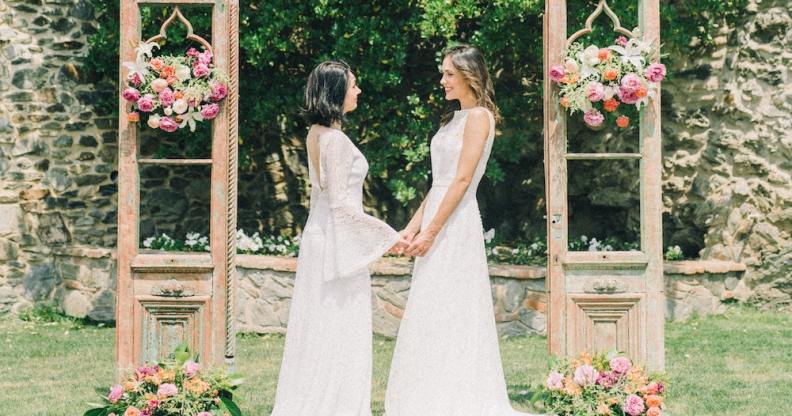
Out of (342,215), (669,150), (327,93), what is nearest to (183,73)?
(327,93)

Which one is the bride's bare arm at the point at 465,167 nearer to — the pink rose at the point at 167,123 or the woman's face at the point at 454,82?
the woman's face at the point at 454,82

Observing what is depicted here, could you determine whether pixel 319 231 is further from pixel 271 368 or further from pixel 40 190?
pixel 40 190

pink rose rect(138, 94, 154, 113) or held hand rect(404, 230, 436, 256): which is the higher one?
pink rose rect(138, 94, 154, 113)

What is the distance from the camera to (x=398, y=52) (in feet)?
29.1

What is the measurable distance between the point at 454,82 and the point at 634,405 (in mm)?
1930

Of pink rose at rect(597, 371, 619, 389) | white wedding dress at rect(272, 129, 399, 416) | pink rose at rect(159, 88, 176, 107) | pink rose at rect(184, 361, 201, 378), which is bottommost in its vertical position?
pink rose at rect(597, 371, 619, 389)

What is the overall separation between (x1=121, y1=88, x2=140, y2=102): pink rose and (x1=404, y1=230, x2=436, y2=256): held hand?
70.7 inches

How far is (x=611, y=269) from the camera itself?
17.4 feet

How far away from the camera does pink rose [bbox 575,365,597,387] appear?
4.97 meters

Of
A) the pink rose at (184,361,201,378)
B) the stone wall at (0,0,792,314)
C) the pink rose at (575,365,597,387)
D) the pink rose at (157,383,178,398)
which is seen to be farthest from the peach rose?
the stone wall at (0,0,792,314)

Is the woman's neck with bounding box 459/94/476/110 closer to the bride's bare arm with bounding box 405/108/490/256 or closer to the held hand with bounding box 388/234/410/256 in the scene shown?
the bride's bare arm with bounding box 405/108/490/256

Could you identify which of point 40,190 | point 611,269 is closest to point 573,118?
point 611,269

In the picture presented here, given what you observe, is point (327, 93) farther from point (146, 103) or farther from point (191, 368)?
point (191, 368)

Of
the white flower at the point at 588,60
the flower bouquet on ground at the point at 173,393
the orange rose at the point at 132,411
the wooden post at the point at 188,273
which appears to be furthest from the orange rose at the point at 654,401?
the orange rose at the point at 132,411
